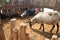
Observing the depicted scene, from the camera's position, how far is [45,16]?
11.7 feet

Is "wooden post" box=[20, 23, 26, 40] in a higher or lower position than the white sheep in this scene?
higher

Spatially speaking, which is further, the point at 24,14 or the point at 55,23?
the point at 24,14

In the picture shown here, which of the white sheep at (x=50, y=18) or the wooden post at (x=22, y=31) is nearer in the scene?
the wooden post at (x=22, y=31)

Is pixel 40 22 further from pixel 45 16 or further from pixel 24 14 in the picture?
pixel 24 14

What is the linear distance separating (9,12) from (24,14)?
0.39 metres

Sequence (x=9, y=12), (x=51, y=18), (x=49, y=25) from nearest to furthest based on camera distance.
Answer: (x=51, y=18) < (x=49, y=25) < (x=9, y=12)

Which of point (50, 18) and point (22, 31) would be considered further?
point (50, 18)

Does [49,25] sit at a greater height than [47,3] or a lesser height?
lesser

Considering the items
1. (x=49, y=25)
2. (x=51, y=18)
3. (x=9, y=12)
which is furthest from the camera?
(x=9, y=12)

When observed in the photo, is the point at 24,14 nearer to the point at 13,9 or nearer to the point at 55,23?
the point at 13,9

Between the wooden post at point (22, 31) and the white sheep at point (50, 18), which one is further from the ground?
the wooden post at point (22, 31)

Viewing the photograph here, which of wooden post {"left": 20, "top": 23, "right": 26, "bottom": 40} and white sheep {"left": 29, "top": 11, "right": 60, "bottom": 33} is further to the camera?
white sheep {"left": 29, "top": 11, "right": 60, "bottom": 33}

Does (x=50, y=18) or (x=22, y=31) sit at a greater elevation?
(x=22, y=31)

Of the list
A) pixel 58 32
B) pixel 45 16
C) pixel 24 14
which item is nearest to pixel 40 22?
pixel 45 16
